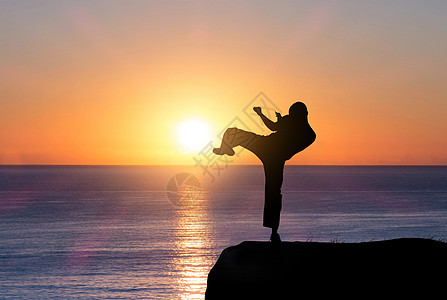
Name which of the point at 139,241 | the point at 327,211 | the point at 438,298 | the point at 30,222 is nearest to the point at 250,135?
the point at 438,298

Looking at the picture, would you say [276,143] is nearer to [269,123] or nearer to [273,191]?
[269,123]

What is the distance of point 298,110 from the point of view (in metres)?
17.2

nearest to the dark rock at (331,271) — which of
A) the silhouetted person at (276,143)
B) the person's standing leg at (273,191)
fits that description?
the person's standing leg at (273,191)

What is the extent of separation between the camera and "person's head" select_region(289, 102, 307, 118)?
17188 mm

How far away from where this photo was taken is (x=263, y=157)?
17.6 metres

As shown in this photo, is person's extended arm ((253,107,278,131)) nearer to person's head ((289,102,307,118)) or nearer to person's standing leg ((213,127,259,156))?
person's standing leg ((213,127,259,156))

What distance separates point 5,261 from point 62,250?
24.5 feet

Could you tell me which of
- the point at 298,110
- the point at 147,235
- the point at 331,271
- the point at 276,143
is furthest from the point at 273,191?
the point at 147,235

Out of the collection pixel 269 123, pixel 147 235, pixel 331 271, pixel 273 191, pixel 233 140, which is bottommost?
pixel 331 271

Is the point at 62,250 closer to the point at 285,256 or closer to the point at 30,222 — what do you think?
the point at 30,222

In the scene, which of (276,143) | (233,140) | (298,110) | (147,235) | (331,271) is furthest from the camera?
(147,235)

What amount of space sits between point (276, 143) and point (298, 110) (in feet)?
3.68

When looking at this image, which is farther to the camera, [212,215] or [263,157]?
[212,215]

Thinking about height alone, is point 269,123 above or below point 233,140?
above
